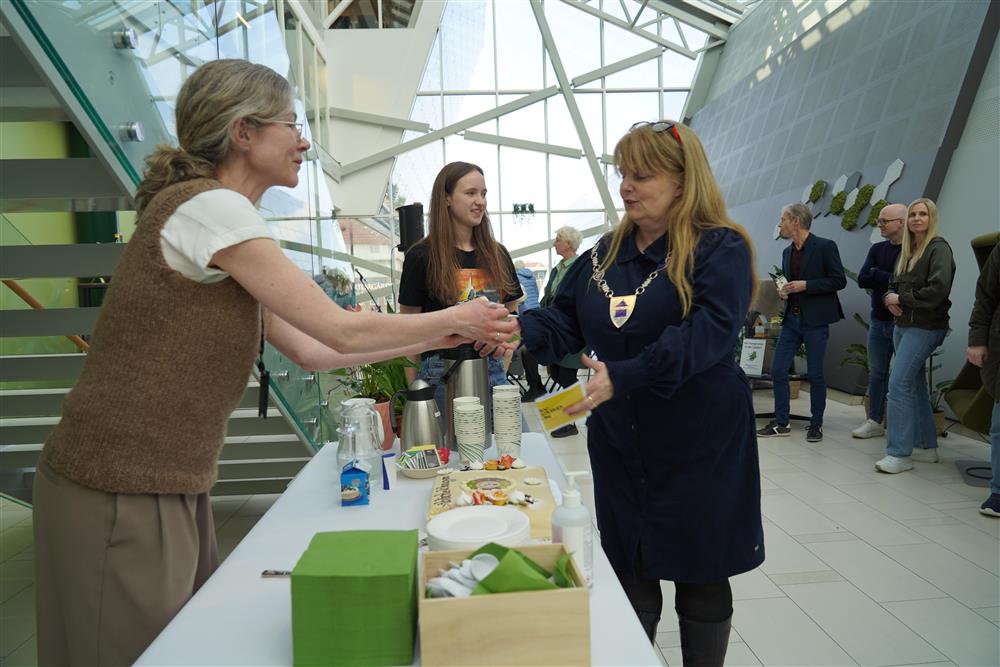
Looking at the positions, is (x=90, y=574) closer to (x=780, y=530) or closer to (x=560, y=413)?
(x=560, y=413)

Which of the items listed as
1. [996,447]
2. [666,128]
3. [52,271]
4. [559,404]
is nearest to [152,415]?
[559,404]

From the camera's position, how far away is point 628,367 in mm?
1584

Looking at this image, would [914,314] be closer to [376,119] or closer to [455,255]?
[455,255]

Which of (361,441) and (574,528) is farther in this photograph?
(361,441)

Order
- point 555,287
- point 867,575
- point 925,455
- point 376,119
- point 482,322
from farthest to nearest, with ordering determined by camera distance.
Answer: point 376,119, point 555,287, point 925,455, point 867,575, point 482,322

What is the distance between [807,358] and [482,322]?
4.49 meters

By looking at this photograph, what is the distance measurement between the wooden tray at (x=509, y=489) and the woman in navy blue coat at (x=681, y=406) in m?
0.24

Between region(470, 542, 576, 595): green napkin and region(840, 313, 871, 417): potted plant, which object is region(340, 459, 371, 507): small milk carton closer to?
region(470, 542, 576, 595): green napkin

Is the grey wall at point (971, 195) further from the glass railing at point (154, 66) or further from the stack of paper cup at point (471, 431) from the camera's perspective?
the stack of paper cup at point (471, 431)

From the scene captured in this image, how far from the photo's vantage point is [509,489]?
1.56 m

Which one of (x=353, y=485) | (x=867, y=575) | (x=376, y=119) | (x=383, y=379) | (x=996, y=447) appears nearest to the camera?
(x=353, y=485)

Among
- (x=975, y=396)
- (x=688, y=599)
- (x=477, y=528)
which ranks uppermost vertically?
(x=477, y=528)

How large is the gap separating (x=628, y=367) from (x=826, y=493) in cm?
326

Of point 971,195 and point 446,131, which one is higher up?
point 446,131
